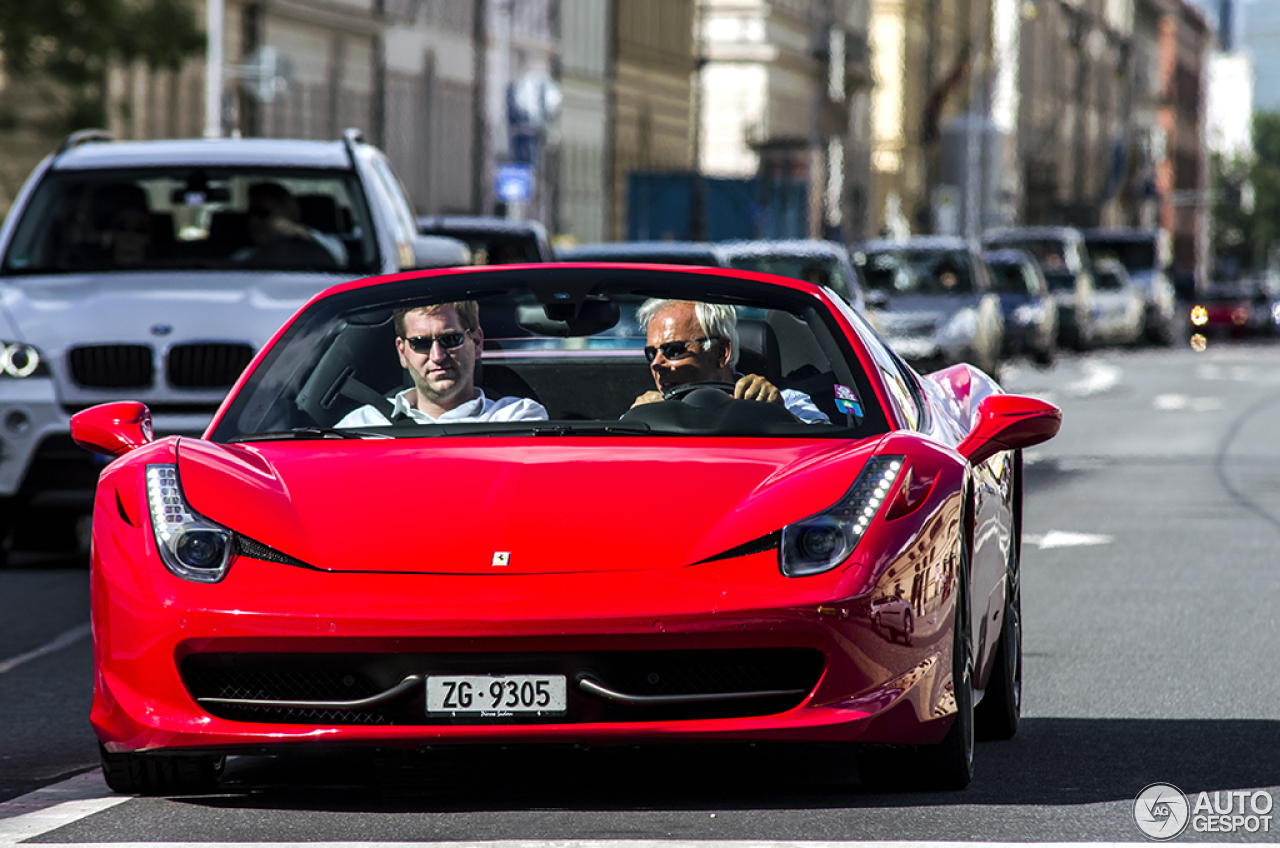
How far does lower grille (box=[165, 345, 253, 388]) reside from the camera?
1255cm

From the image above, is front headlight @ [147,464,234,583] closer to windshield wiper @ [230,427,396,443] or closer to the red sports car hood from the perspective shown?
the red sports car hood

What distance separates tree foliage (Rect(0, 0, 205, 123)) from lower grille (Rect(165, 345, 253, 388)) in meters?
14.6

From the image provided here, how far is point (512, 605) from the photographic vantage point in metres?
5.84

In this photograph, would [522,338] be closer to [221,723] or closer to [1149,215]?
[221,723]

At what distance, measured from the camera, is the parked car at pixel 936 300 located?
30.6 metres

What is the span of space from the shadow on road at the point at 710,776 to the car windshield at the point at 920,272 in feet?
83.5

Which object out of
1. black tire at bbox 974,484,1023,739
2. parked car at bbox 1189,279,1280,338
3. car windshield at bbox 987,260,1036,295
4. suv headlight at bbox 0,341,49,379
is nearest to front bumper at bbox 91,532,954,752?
black tire at bbox 974,484,1023,739

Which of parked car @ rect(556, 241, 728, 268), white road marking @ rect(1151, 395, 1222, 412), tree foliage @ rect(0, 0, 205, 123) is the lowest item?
white road marking @ rect(1151, 395, 1222, 412)

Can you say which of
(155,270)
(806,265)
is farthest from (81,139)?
(806,265)

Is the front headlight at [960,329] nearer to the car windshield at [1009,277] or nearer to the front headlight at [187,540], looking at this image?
the car windshield at [1009,277]

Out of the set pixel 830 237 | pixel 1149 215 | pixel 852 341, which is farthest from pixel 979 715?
pixel 1149 215

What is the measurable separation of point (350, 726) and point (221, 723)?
0.28 meters

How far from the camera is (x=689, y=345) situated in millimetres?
7016

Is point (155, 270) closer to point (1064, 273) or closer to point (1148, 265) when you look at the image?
point (1064, 273)
